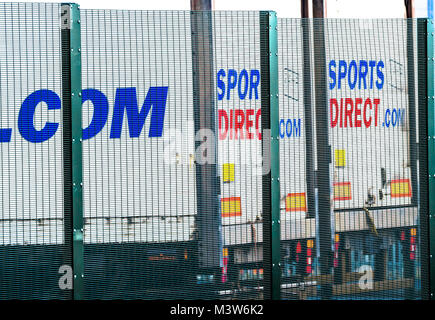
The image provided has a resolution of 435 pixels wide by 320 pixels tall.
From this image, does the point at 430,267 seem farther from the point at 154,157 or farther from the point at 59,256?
the point at 59,256

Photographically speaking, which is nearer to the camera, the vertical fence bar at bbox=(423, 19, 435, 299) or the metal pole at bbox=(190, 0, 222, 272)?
the metal pole at bbox=(190, 0, 222, 272)

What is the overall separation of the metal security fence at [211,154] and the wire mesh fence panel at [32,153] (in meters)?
0.01

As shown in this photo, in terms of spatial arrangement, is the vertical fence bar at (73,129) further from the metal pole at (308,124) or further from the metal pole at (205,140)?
the metal pole at (308,124)

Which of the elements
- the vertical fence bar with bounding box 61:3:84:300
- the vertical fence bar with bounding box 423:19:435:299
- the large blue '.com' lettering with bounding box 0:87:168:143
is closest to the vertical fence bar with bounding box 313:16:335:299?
the vertical fence bar with bounding box 423:19:435:299

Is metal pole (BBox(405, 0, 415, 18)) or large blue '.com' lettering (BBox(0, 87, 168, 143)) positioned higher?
metal pole (BBox(405, 0, 415, 18))

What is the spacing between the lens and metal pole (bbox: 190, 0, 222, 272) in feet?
18.2

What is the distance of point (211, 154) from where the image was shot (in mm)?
5621

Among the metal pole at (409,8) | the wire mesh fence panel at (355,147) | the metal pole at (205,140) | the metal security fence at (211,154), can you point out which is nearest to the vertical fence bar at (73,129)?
the metal security fence at (211,154)

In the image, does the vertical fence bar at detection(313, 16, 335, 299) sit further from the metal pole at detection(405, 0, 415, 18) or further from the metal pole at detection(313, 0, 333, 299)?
the metal pole at detection(405, 0, 415, 18)

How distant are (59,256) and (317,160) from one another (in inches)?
85.3

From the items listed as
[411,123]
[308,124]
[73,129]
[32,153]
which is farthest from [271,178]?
[32,153]

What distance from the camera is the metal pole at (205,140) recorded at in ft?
18.2
